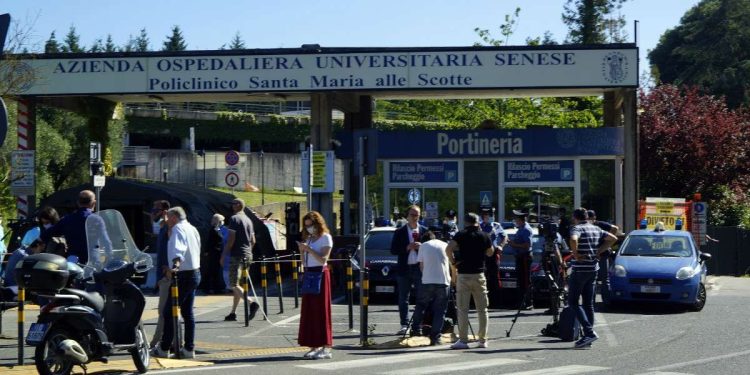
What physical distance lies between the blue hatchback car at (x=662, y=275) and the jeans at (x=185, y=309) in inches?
397

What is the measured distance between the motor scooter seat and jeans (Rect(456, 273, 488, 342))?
17.5ft

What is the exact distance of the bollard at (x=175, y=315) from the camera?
1409cm

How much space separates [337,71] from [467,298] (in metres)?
13.0

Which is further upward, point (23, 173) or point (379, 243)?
point (23, 173)

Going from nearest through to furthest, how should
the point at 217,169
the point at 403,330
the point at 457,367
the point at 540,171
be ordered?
the point at 457,367 → the point at 403,330 → the point at 540,171 → the point at 217,169

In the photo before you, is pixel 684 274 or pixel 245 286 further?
pixel 684 274

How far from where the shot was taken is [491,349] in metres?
15.9

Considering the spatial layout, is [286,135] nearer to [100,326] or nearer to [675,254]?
[675,254]

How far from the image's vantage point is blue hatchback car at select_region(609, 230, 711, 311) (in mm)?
21844

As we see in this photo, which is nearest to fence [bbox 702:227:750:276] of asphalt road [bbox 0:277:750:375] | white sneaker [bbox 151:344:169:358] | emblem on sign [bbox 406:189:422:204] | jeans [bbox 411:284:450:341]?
emblem on sign [bbox 406:189:422:204]

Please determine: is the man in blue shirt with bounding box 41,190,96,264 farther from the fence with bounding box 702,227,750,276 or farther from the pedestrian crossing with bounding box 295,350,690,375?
the fence with bounding box 702,227,750,276

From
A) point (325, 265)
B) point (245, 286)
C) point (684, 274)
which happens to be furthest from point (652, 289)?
point (325, 265)

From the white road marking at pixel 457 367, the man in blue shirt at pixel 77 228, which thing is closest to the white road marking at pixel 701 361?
the white road marking at pixel 457 367

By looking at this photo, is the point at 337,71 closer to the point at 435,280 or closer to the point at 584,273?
the point at 435,280
